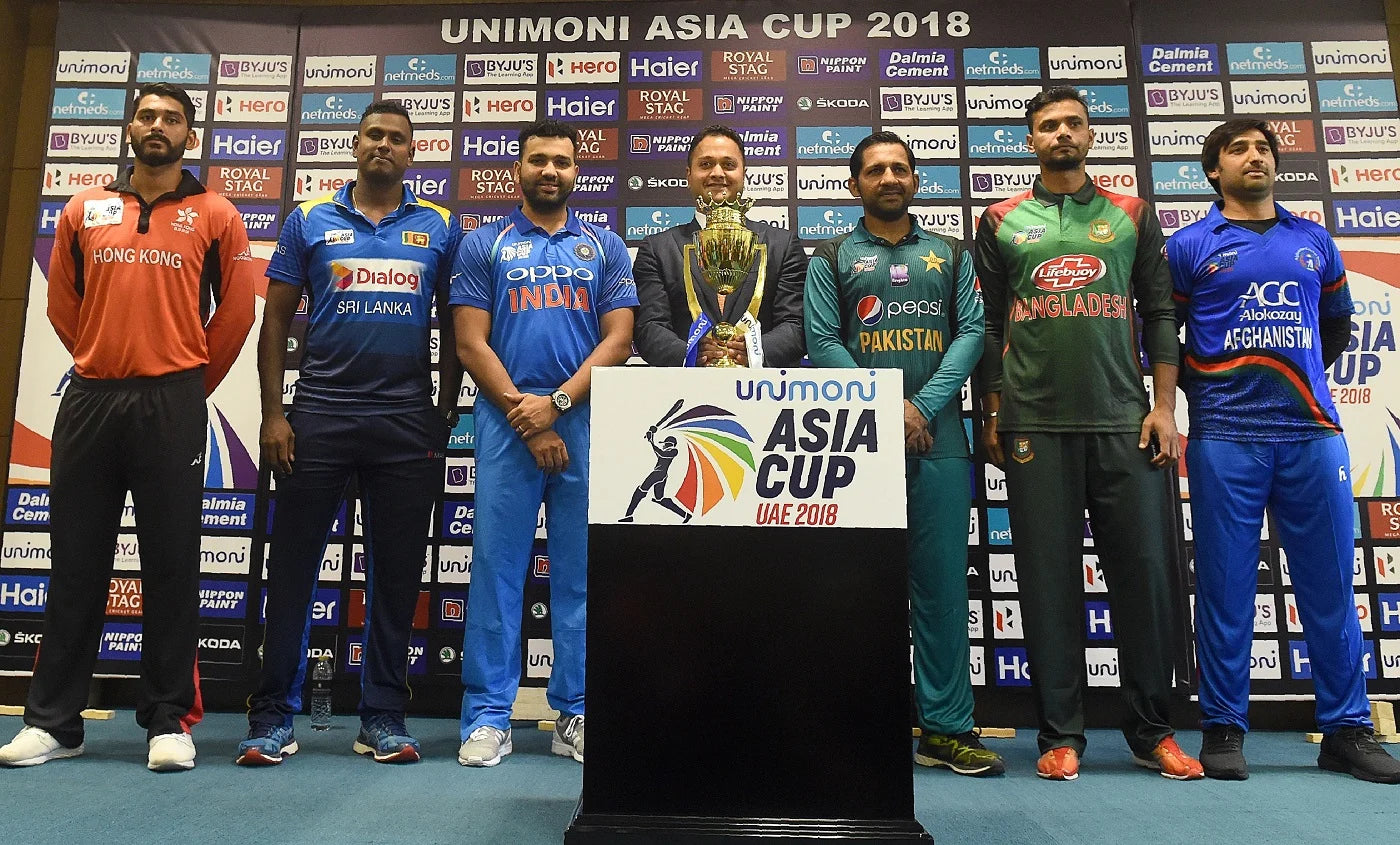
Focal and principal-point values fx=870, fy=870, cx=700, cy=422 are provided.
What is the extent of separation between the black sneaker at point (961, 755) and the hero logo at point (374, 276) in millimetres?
2280

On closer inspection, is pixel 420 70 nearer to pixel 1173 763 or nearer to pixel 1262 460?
pixel 1262 460

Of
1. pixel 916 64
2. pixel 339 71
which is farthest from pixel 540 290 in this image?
pixel 916 64

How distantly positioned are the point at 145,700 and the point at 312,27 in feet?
10.5

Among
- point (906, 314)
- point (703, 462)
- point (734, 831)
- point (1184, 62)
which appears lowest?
point (734, 831)

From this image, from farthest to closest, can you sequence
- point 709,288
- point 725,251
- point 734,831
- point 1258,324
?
point 709,288 < point 1258,324 < point 725,251 < point 734,831

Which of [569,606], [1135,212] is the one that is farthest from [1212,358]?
[569,606]

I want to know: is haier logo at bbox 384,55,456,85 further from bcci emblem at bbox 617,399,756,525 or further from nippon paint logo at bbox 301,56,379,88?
bcci emblem at bbox 617,399,756,525

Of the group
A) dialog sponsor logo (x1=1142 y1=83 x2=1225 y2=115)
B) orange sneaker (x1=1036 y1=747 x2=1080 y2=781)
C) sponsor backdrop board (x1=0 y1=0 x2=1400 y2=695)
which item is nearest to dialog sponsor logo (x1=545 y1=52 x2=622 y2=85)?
sponsor backdrop board (x1=0 y1=0 x2=1400 y2=695)

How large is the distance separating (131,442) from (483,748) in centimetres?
146

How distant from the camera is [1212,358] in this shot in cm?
293

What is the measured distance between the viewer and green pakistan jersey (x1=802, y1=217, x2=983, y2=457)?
288 cm

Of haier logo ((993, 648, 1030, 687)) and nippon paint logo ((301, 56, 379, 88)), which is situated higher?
nippon paint logo ((301, 56, 379, 88))

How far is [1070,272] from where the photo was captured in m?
2.90

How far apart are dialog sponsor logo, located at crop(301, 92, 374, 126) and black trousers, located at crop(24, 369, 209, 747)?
190cm
